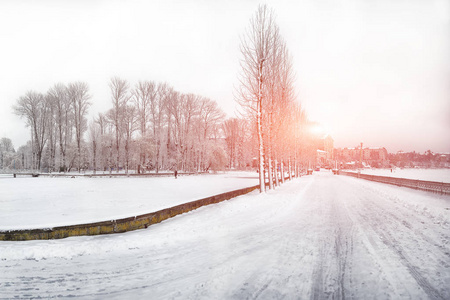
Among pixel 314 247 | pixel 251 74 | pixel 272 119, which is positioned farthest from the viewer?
pixel 272 119

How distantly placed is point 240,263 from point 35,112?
55.9m

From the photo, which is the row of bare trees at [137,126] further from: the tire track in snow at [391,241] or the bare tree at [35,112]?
the tire track in snow at [391,241]

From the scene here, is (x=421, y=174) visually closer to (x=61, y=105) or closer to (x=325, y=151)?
A: (x=61, y=105)

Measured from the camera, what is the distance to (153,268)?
17.1ft

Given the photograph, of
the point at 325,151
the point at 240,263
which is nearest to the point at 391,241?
the point at 240,263

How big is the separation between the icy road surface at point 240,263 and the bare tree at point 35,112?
51.3 m

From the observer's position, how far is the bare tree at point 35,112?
4788 cm

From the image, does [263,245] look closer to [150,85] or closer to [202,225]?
[202,225]

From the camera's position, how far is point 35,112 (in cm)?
4862

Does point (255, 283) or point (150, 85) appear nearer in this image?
point (255, 283)

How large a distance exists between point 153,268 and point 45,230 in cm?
363

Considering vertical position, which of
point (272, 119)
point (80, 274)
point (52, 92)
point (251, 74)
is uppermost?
point (52, 92)

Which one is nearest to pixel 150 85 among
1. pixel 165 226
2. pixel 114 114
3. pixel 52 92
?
pixel 114 114

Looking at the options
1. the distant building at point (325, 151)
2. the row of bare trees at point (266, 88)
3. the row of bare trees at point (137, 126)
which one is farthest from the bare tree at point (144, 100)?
the distant building at point (325, 151)
